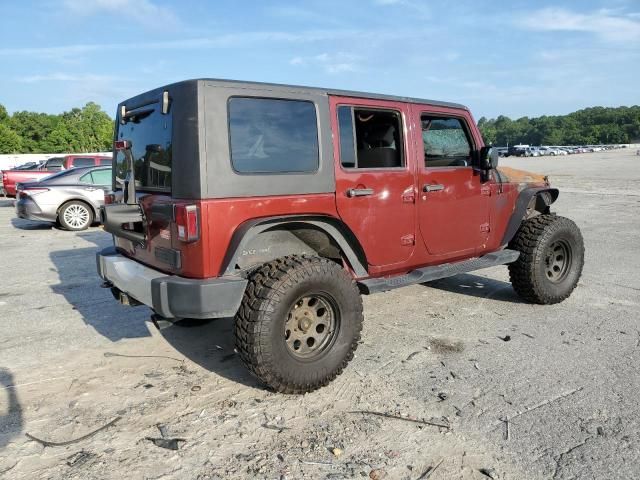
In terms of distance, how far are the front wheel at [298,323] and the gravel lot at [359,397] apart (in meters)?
0.19

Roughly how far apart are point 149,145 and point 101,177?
9.04 meters

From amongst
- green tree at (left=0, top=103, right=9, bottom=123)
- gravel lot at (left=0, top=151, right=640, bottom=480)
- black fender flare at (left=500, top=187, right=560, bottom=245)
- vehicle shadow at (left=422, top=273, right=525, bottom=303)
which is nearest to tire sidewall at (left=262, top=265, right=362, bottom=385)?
gravel lot at (left=0, top=151, right=640, bottom=480)

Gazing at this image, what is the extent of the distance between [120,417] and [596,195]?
1744 cm

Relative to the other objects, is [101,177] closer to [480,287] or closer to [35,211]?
[35,211]

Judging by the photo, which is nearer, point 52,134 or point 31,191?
point 31,191

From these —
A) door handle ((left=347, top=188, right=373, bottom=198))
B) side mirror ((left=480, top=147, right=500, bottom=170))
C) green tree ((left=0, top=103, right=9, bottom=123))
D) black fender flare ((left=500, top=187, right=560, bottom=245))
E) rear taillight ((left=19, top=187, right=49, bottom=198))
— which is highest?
green tree ((left=0, top=103, right=9, bottom=123))

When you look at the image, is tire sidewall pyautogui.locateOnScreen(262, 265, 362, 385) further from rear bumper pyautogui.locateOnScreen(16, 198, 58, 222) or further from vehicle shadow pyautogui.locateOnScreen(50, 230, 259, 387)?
rear bumper pyautogui.locateOnScreen(16, 198, 58, 222)

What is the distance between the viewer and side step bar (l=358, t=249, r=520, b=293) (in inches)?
153

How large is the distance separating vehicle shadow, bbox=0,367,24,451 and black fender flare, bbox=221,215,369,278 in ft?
5.06

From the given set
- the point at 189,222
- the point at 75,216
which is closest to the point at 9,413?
the point at 189,222

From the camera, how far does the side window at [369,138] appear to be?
3.79 meters

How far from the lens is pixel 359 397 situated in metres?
3.34

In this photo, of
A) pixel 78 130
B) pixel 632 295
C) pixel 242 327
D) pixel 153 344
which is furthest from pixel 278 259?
pixel 78 130

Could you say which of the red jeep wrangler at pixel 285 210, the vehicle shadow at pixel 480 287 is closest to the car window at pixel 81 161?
the red jeep wrangler at pixel 285 210
